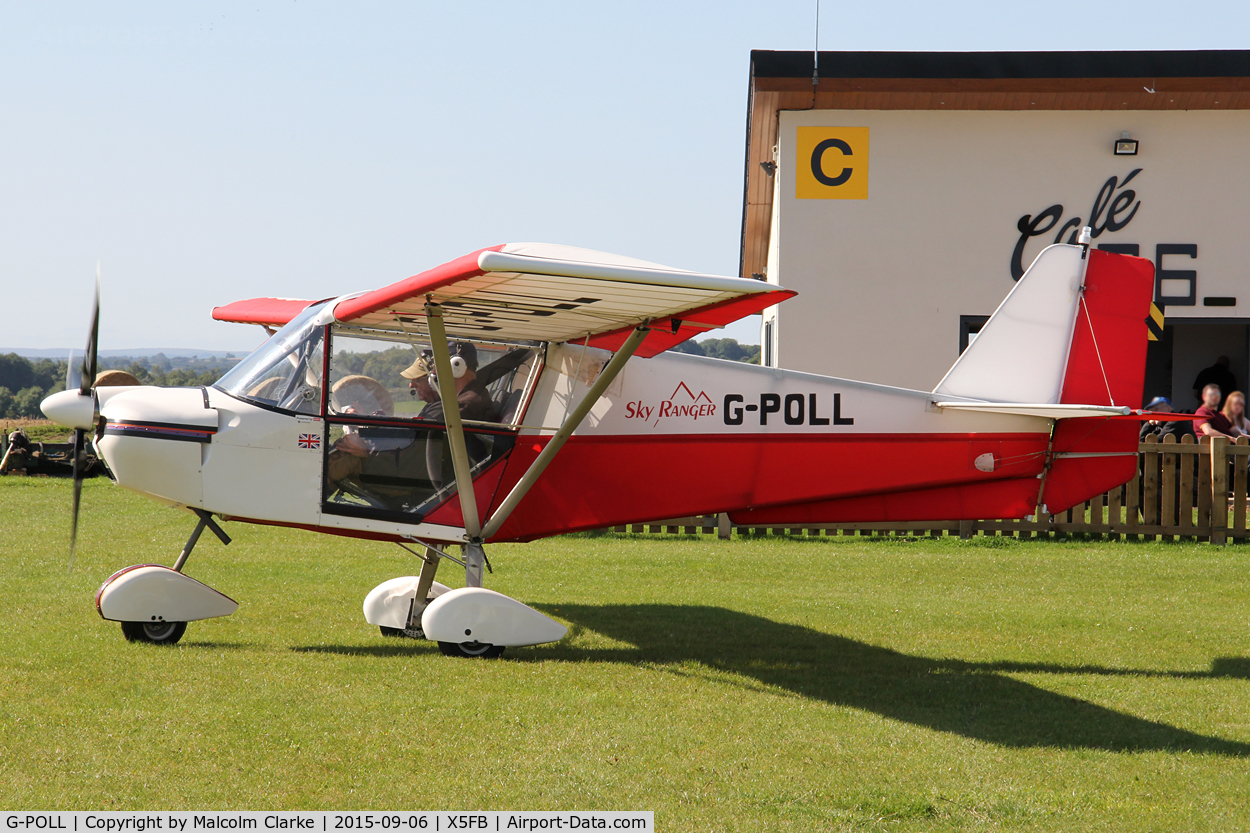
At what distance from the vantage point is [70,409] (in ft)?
21.1

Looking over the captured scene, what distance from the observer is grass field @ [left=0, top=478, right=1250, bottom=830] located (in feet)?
13.9

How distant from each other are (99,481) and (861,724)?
16.8 meters

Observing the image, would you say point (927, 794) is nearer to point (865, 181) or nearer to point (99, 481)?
point (865, 181)

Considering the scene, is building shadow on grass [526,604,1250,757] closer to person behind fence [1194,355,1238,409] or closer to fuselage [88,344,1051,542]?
fuselage [88,344,1051,542]

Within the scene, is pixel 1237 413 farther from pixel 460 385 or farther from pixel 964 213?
pixel 460 385

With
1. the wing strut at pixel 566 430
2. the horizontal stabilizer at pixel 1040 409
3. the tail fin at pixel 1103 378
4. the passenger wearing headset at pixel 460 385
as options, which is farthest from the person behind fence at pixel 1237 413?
the passenger wearing headset at pixel 460 385

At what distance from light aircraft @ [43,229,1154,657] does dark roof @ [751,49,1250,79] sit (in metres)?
7.34

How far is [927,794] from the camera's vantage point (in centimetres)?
430

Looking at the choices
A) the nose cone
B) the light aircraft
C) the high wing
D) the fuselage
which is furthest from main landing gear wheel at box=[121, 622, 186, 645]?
the high wing

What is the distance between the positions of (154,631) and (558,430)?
2917 millimetres

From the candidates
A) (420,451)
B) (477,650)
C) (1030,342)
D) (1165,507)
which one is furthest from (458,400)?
(1165,507)

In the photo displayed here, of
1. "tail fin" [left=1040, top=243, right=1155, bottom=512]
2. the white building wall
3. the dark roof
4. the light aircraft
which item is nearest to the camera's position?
the light aircraft

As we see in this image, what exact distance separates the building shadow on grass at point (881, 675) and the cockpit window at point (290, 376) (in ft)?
7.43

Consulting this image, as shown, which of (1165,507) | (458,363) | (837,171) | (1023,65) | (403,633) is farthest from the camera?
(837,171)
